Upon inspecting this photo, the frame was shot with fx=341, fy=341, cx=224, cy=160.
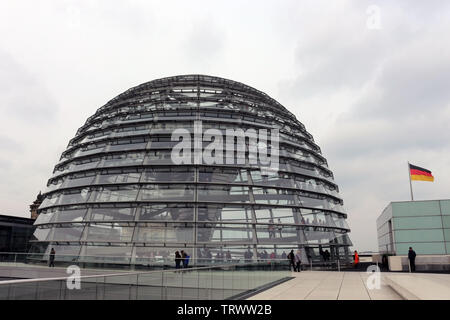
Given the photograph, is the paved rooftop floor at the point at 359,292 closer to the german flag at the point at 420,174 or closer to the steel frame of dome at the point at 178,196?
the steel frame of dome at the point at 178,196

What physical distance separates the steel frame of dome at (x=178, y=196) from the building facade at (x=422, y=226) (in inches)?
150

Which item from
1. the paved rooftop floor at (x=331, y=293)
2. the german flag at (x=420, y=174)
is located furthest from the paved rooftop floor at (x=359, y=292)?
the german flag at (x=420, y=174)

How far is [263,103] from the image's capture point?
28812 millimetres

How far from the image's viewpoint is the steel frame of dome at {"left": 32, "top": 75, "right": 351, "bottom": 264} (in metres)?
19.9

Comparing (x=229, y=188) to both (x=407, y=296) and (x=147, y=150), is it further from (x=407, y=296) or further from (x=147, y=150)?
(x=407, y=296)

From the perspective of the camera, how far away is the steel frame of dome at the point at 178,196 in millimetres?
19906

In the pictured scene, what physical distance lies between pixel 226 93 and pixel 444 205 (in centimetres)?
1809

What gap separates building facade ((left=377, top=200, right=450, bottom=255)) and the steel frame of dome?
3.81m

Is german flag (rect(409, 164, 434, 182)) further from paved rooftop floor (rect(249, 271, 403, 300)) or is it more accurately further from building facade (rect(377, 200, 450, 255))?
paved rooftop floor (rect(249, 271, 403, 300))

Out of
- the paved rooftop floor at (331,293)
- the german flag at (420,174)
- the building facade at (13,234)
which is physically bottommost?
the paved rooftop floor at (331,293)

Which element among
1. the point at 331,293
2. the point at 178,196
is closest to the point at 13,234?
the point at 178,196

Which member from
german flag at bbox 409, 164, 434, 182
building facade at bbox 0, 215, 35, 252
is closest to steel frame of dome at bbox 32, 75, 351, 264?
german flag at bbox 409, 164, 434, 182

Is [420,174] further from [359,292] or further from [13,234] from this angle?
[13,234]
